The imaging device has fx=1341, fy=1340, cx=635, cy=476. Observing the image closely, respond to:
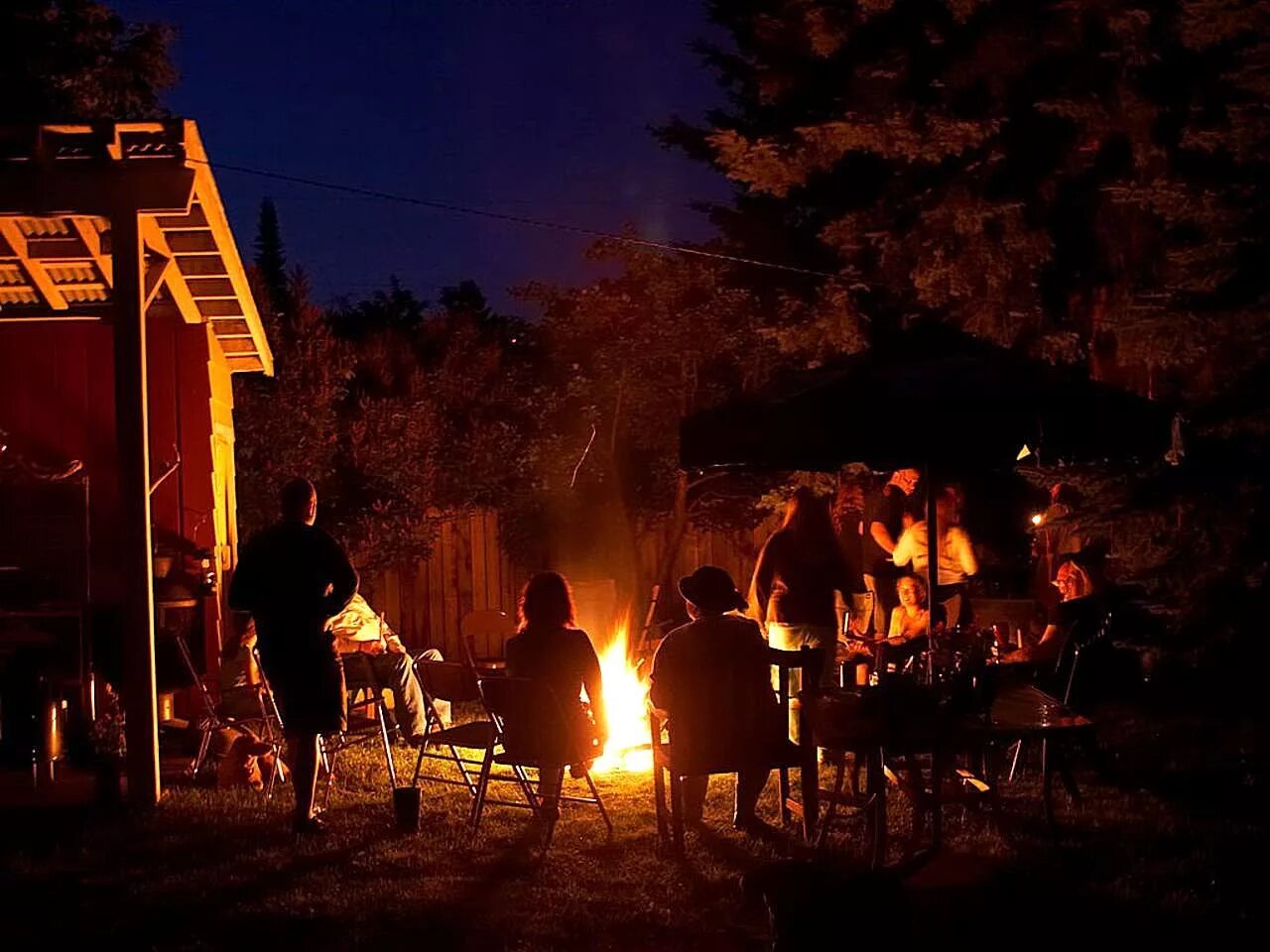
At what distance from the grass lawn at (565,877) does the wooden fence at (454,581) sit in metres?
6.91

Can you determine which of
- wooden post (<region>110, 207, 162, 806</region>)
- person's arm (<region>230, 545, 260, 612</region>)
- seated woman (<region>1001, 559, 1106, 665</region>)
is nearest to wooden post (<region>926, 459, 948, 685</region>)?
seated woman (<region>1001, 559, 1106, 665</region>)

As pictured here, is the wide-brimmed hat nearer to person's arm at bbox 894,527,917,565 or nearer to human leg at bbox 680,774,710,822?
human leg at bbox 680,774,710,822

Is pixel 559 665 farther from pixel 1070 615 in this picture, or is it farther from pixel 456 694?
pixel 1070 615

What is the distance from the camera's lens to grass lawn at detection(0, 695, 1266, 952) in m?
5.05

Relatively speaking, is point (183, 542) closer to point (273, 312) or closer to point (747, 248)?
point (273, 312)

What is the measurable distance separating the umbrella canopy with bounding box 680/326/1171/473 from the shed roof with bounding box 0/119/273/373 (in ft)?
10.6

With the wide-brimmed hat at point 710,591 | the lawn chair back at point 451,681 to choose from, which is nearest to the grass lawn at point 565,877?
the lawn chair back at point 451,681

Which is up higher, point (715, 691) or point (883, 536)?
point (883, 536)

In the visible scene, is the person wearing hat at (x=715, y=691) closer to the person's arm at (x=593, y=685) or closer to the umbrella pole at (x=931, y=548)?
the person's arm at (x=593, y=685)

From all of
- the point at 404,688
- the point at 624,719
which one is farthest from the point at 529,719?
the point at 404,688

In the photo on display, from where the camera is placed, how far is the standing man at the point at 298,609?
6492mm

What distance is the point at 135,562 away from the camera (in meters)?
7.13

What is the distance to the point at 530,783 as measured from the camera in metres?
7.41

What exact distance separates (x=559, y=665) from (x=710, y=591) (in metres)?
0.88
